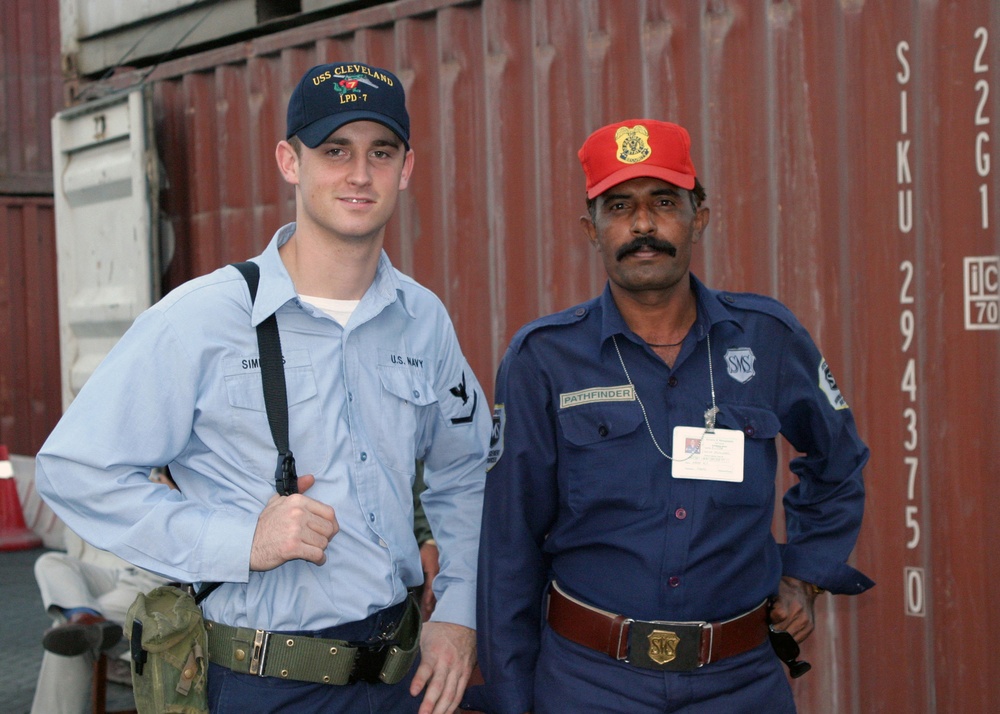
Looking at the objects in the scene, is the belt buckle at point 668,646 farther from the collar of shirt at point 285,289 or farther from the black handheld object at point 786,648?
the collar of shirt at point 285,289

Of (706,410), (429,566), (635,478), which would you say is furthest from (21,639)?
(706,410)

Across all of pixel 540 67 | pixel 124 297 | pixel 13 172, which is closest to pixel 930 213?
pixel 540 67

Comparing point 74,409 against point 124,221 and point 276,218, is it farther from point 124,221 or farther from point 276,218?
point 124,221

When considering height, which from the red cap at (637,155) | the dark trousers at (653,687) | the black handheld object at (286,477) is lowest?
the dark trousers at (653,687)

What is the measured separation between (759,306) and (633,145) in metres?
0.44

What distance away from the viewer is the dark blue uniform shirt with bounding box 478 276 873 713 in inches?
79.7

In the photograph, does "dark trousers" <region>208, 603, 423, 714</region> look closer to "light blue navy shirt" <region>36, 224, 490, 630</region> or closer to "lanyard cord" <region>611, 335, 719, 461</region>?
"light blue navy shirt" <region>36, 224, 490, 630</region>

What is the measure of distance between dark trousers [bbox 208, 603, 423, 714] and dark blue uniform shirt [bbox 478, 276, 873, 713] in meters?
0.23

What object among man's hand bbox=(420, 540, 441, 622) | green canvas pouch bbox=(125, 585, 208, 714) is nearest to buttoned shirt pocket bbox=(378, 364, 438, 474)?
green canvas pouch bbox=(125, 585, 208, 714)

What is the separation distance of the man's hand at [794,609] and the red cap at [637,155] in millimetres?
888

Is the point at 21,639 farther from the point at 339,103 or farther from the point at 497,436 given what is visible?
the point at 339,103

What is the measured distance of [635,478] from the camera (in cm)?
204

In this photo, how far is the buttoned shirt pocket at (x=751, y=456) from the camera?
2033 mm

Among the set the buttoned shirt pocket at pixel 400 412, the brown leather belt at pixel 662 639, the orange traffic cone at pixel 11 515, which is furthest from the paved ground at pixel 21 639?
the brown leather belt at pixel 662 639
